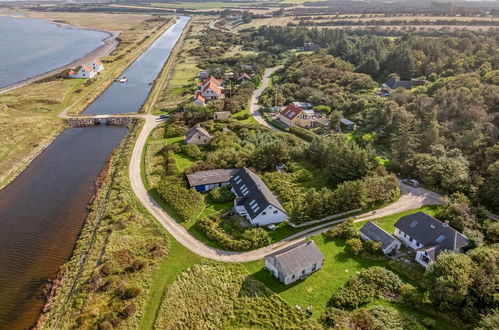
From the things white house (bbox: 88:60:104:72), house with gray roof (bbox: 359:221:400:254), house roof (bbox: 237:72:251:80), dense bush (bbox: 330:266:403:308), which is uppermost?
white house (bbox: 88:60:104:72)

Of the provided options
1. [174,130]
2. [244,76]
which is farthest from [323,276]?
[244,76]

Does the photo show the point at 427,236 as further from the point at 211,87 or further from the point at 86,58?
the point at 86,58

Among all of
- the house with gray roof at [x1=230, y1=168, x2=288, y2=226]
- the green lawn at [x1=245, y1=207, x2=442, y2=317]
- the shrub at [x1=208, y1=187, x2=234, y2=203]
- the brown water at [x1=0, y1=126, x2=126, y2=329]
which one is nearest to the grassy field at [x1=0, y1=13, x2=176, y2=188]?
the brown water at [x1=0, y1=126, x2=126, y2=329]

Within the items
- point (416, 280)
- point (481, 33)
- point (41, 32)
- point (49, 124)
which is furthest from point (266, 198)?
point (41, 32)

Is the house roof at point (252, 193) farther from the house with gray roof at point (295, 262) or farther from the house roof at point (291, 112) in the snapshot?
the house roof at point (291, 112)

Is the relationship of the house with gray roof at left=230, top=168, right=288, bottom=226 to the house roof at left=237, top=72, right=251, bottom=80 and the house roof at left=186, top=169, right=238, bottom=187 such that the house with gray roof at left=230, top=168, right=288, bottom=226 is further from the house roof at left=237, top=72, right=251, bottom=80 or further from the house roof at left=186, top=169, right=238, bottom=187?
the house roof at left=237, top=72, right=251, bottom=80

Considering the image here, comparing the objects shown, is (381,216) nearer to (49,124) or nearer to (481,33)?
(49,124)
